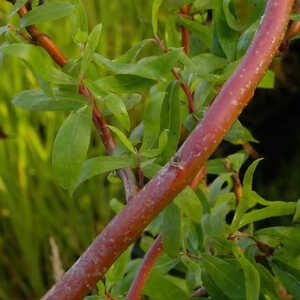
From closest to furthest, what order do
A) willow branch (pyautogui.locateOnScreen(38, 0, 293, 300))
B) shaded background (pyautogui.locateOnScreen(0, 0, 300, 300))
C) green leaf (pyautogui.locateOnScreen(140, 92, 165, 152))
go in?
willow branch (pyautogui.locateOnScreen(38, 0, 293, 300)), green leaf (pyautogui.locateOnScreen(140, 92, 165, 152)), shaded background (pyautogui.locateOnScreen(0, 0, 300, 300))

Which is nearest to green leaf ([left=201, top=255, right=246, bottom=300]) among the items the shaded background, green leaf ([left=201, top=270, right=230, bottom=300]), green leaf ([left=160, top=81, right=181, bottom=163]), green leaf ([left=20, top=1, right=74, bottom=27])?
green leaf ([left=201, top=270, right=230, bottom=300])

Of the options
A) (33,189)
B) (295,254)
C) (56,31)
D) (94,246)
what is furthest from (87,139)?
(56,31)

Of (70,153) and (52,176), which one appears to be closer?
(70,153)

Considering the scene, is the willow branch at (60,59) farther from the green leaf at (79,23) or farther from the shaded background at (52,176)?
the shaded background at (52,176)

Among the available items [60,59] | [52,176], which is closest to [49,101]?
[60,59]

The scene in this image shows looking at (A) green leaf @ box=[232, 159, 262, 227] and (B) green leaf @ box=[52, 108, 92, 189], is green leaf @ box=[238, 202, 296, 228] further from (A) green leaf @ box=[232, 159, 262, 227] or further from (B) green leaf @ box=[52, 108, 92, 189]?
(B) green leaf @ box=[52, 108, 92, 189]

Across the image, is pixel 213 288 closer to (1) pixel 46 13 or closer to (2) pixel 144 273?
(2) pixel 144 273

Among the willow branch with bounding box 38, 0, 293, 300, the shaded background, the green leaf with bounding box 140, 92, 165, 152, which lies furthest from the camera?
the shaded background
